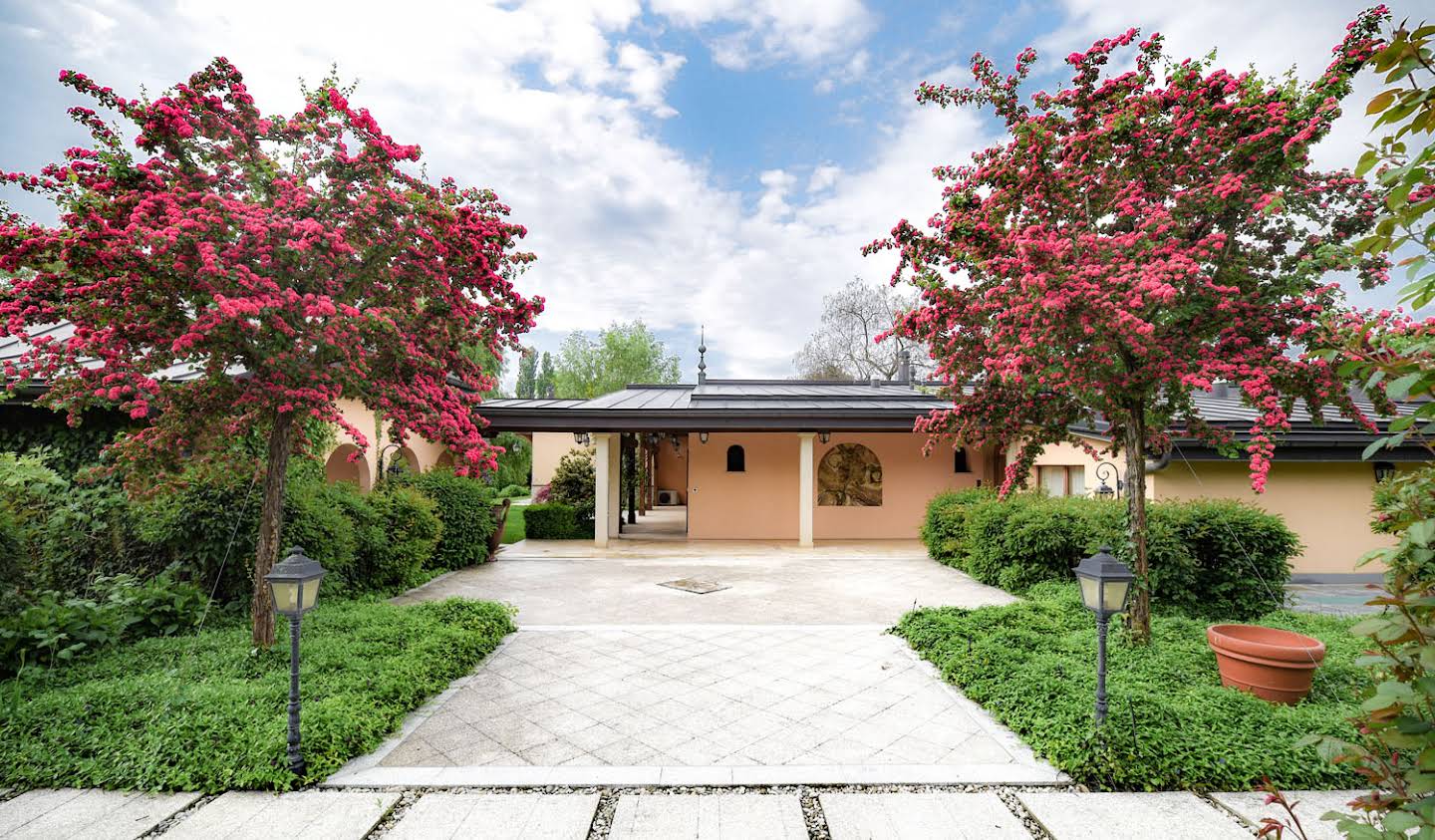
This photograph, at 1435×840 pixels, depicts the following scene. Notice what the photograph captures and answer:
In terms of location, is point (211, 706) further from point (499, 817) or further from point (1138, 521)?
point (1138, 521)

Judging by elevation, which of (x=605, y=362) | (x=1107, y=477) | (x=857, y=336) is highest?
(x=857, y=336)

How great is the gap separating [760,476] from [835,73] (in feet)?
26.8

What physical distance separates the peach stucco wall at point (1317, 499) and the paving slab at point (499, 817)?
397 inches

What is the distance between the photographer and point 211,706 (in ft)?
12.8

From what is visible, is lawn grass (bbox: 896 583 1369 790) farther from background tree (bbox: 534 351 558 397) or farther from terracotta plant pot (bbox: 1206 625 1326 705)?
background tree (bbox: 534 351 558 397)

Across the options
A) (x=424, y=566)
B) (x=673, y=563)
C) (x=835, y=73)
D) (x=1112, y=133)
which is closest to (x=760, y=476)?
(x=673, y=563)

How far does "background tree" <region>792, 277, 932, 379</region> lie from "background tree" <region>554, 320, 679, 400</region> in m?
10.1

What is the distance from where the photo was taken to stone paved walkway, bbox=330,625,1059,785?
3.66 m

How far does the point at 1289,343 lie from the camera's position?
15.8ft

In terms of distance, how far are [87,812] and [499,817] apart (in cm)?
215

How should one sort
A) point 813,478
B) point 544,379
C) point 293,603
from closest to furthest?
point 293,603
point 813,478
point 544,379

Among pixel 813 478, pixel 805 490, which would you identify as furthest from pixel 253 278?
pixel 813 478

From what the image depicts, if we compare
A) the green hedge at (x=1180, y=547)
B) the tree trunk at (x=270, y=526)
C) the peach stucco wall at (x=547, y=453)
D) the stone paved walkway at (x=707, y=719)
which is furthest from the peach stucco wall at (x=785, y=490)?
the peach stucco wall at (x=547, y=453)

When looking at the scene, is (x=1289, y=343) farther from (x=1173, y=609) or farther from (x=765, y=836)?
(x=765, y=836)
